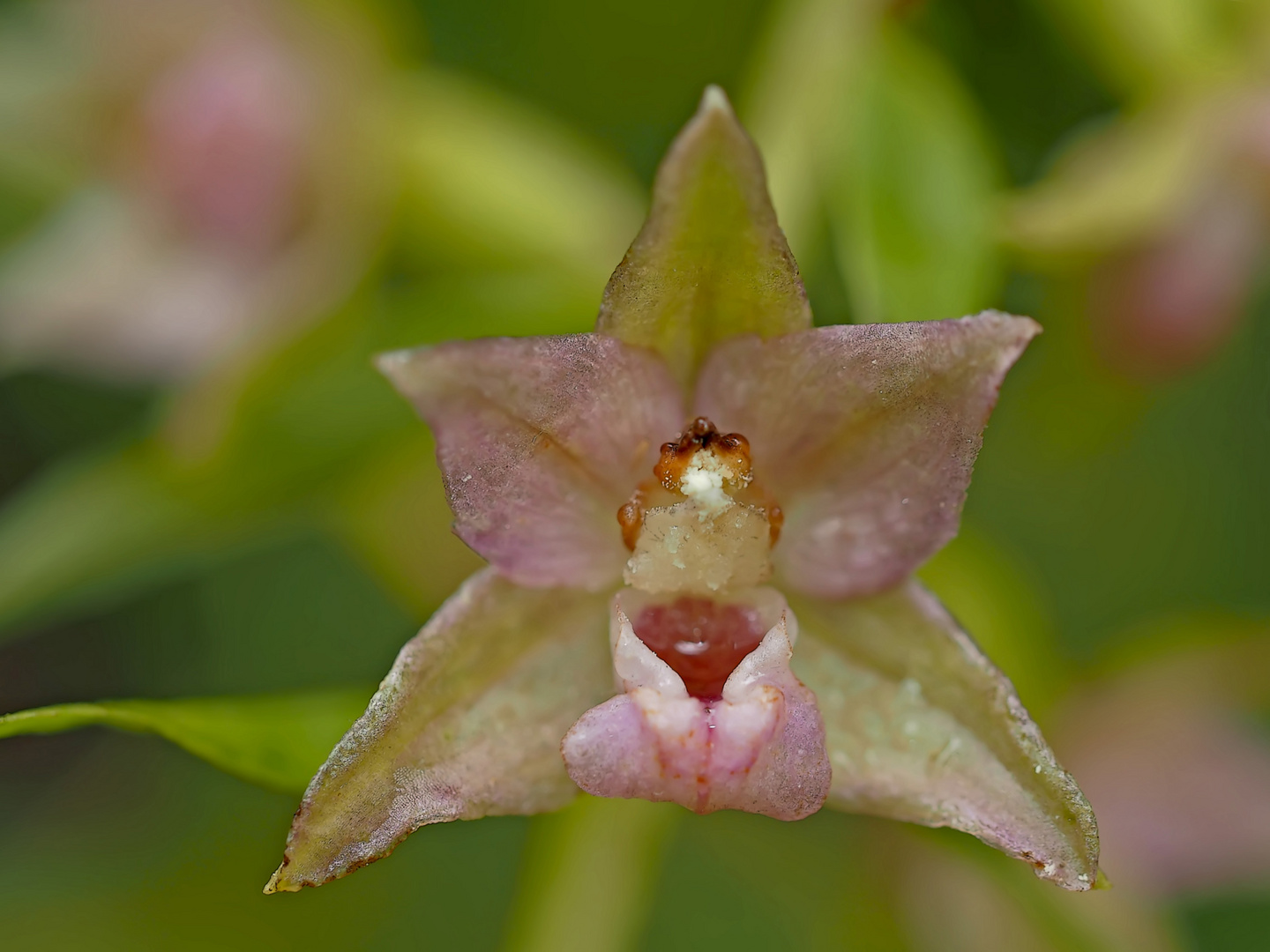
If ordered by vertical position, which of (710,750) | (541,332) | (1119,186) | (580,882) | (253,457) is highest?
(1119,186)

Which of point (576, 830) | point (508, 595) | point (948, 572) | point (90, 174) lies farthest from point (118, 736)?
point (508, 595)

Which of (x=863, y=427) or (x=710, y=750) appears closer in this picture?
(x=710, y=750)

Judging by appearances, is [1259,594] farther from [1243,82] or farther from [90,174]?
[90,174]

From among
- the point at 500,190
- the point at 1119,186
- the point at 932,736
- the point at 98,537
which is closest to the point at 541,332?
the point at 500,190

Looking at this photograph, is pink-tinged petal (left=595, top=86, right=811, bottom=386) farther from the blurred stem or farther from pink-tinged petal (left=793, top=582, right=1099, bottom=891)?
the blurred stem

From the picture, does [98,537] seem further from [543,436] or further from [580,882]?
[543,436]

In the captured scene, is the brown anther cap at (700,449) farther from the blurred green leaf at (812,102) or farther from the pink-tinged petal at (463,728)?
the blurred green leaf at (812,102)
